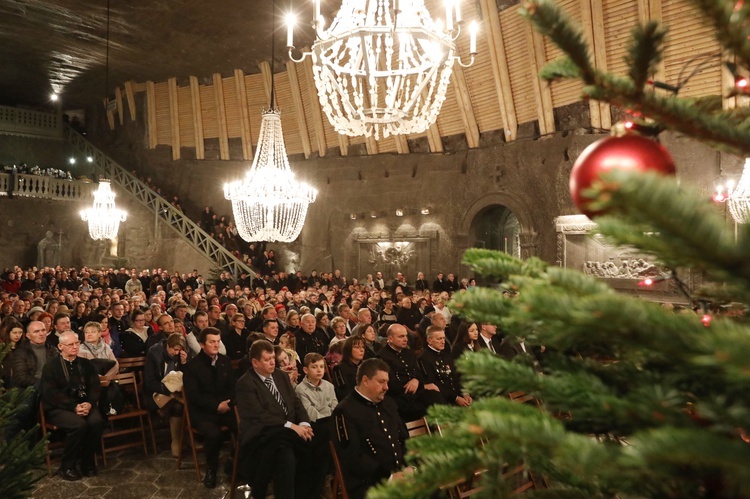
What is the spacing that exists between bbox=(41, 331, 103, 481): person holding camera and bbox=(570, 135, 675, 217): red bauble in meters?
5.11

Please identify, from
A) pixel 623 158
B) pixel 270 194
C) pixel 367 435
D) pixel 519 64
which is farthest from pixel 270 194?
pixel 519 64

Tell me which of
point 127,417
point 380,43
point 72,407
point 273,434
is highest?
point 380,43

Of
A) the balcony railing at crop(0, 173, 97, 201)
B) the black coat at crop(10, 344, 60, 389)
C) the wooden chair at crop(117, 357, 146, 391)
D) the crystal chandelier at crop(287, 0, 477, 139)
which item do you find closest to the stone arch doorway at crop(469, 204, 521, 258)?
the wooden chair at crop(117, 357, 146, 391)

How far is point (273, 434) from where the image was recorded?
4.09 metres

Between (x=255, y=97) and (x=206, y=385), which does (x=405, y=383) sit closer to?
(x=206, y=385)

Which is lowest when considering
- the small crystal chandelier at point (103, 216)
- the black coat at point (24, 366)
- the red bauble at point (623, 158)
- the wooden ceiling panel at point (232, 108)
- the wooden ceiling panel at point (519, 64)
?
the black coat at point (24, 366)

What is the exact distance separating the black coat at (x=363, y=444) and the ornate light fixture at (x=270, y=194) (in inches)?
145

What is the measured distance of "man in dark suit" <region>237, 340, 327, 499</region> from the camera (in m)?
3.99

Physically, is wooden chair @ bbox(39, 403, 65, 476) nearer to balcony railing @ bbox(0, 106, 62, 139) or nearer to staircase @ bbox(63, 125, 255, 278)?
staircase @ bbox(63, 125, 255, 278)

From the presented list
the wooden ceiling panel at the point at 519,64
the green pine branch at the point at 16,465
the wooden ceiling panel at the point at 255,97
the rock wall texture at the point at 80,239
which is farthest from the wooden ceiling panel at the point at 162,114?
the green pine branch at the point at 16,465

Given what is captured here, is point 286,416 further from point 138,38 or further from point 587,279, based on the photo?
point 138,38

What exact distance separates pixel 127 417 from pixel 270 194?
3127 mm

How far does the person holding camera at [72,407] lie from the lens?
4770 mm

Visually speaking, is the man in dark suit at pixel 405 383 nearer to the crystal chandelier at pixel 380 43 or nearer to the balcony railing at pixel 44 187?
the crystal chandelier at pixel 380 43
